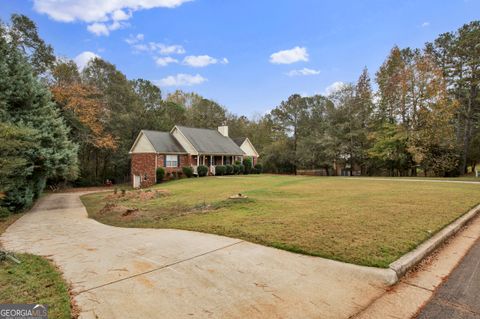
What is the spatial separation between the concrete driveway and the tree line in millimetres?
8566

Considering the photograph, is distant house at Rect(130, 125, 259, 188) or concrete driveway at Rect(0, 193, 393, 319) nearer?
concrete driveway at Rect(0, 193, 393, 319)

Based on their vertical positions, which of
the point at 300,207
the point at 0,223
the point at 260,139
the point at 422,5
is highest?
the point at 422,5

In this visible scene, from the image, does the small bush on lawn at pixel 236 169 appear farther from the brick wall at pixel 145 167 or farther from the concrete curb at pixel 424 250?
the concrete curb at pixel 424 250

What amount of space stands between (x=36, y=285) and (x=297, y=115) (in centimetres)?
3693

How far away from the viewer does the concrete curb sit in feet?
12.6

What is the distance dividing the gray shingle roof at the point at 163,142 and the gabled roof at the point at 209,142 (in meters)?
1.41

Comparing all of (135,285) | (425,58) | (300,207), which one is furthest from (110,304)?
(425,58)

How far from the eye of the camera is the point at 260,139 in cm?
4331

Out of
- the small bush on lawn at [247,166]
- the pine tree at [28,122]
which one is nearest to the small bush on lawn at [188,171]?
the small bush on lawn at [247,166]

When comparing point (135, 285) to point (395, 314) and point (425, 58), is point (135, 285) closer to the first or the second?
point (395, 314)

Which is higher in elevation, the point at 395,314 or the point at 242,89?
the point at 242,89

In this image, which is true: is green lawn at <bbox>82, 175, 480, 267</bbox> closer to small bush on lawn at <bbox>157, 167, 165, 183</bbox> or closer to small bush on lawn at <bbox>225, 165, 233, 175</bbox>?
small bush on lawn at <bbox>157, 167, 165, 183</bbox>

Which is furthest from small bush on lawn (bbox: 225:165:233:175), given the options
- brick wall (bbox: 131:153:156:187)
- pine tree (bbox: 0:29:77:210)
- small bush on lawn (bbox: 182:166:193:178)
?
pine tree (bbox: 0:29:77:210)

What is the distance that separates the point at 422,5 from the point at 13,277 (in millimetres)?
17599
